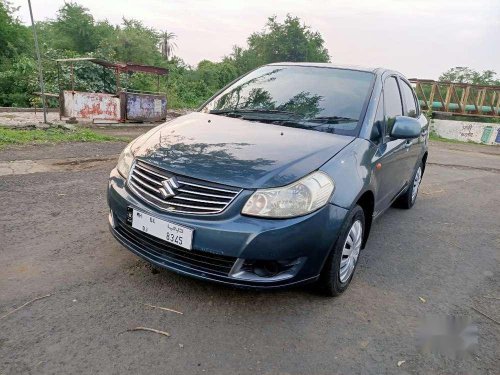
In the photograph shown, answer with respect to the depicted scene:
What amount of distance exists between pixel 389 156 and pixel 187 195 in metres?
1.88

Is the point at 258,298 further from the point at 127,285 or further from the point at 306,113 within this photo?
the point at 306,113

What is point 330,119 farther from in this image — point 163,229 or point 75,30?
point 75,30

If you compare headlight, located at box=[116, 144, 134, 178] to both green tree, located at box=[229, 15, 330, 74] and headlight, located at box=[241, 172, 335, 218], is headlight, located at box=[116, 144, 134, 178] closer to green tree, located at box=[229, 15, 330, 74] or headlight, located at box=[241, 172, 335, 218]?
headlight, located at box=[241, 172, 335, 218]

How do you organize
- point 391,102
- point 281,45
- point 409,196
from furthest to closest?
point 281,45, point 409,196, point 391,102

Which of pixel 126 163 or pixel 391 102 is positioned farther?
pixel 391 102

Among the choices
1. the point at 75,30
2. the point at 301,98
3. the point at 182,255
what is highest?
the point at 75,30

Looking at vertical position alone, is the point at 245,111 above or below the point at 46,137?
above

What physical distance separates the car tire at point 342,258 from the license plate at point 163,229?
0.89m

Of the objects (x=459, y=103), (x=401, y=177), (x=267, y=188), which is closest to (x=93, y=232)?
(x=267, y=188)

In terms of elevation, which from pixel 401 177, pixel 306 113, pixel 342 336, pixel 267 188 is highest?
pixel 306 113

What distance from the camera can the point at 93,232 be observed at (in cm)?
344

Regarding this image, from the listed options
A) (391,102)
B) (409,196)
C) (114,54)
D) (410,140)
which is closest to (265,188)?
(391,102)

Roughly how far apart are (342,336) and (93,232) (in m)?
2.27

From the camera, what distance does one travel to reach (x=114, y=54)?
2666 centimetres
